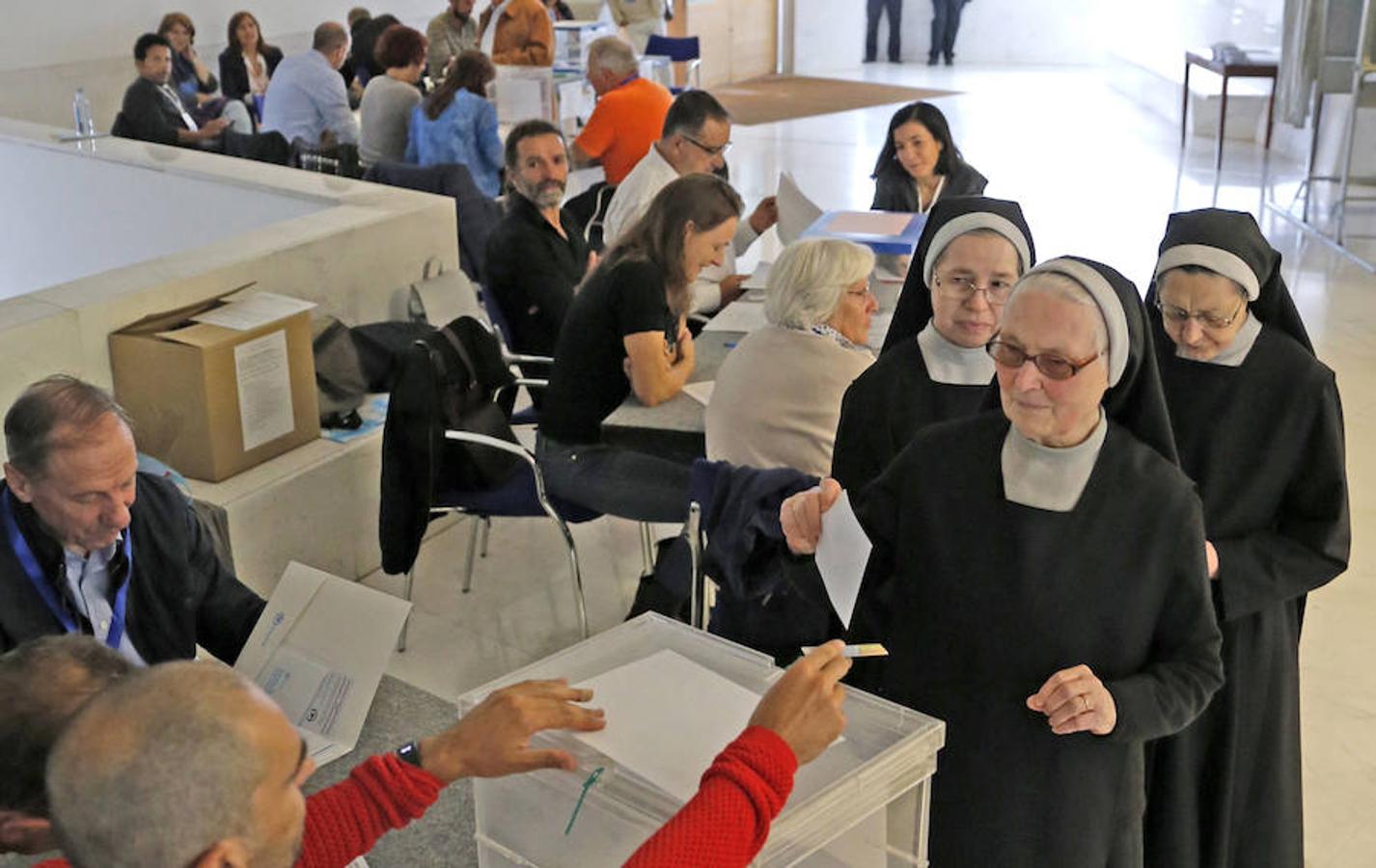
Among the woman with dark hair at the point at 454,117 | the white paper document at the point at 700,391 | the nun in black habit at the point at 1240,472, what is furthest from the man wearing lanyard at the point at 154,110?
the nun in black habit at the point at 1240,472

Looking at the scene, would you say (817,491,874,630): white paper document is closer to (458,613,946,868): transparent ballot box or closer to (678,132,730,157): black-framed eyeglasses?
(458,613,946,868): transparent ballot box

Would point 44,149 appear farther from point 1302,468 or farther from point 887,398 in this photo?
point 1302,468

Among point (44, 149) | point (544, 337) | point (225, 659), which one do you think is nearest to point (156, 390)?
point (544, 337)

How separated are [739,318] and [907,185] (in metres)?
1.20

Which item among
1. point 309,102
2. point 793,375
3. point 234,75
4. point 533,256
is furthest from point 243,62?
point 793,375

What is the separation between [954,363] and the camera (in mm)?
2727

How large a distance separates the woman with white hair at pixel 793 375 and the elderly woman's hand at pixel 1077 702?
4.76 feet

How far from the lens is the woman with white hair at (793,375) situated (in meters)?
3.38

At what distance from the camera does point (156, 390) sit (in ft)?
13.5

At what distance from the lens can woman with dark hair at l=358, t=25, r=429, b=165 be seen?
7.50m

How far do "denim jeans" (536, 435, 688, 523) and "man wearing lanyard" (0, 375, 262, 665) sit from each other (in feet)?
4.82

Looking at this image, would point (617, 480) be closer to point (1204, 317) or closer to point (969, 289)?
point (969, 289)

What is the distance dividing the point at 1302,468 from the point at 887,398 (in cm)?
72

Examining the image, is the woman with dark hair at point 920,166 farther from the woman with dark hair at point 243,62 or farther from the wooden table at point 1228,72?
the woman with dark hair at point 243,62
